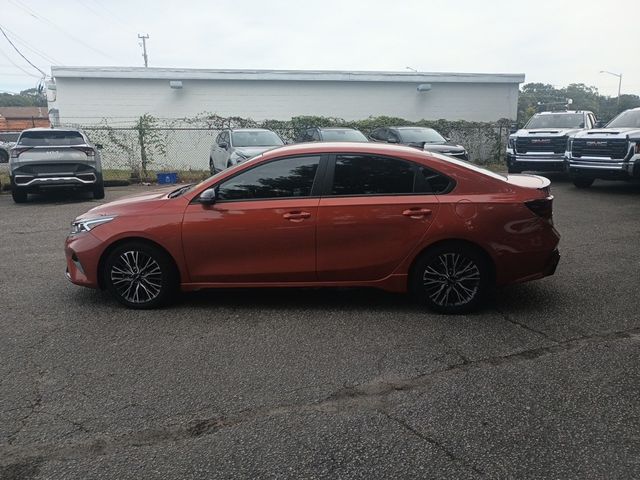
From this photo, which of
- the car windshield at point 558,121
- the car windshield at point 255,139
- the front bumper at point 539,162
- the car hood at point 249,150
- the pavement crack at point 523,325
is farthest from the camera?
the car windshield at point 558,121

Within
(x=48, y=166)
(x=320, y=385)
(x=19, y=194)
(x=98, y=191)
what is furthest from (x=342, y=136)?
(x=320, y=385)

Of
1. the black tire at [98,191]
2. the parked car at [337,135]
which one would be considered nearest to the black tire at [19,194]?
the black tire at [98,191]

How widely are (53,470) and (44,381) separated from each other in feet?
3.79

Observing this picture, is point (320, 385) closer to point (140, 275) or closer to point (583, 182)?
point (140, 275)

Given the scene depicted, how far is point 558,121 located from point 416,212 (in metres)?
13.7

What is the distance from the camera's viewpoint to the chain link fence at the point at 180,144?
17859 mm

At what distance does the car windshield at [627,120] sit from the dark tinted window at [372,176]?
11.0 metres

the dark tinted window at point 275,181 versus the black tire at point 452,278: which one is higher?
the dark tinted window at point 275,181

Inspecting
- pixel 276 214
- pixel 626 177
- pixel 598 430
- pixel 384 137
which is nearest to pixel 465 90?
pixel 384 137

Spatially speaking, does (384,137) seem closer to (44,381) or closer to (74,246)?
(74,246)

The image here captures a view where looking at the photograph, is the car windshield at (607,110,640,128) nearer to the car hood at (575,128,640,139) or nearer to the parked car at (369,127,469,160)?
the car hood at (575,128,640,139)

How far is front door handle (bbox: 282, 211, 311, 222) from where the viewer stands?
5137 mm

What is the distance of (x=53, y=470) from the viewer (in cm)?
294

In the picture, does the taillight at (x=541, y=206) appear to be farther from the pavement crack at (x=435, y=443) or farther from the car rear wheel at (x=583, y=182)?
the car rear wheel at (x=583, y=182)
